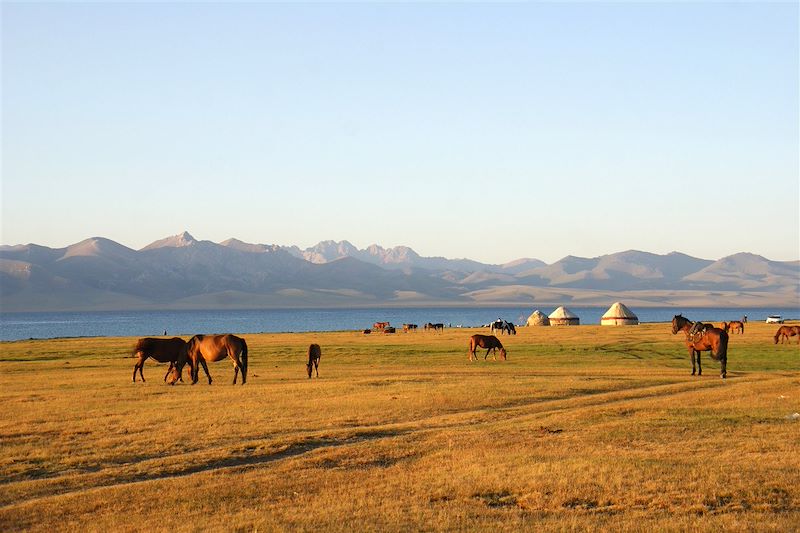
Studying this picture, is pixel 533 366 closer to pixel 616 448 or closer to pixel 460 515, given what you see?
pixel 616 448

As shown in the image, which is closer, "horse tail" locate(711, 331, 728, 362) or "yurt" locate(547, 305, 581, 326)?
"horse tail" locate(711, 331, 728, 362)

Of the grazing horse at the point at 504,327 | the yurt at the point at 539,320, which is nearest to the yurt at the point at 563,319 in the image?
the yurt at the point at 539,320

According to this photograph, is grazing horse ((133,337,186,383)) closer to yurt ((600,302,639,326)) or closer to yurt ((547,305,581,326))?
yurt ((600,302,639,326))

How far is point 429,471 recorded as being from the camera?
59.5 feet

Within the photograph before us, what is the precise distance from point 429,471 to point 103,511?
6.09 metres

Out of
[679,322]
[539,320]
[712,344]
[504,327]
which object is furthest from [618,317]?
[712,344]

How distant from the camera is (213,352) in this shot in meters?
37.2

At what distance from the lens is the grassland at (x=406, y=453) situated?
1474 centimetres

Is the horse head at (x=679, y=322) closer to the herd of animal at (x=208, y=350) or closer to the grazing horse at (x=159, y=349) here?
the herd of animal at (x=208, y=350)

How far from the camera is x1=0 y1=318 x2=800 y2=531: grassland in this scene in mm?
14742

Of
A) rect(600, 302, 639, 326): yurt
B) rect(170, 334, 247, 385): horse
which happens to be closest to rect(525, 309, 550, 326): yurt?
rect(600, 302, 639, 326): yurt

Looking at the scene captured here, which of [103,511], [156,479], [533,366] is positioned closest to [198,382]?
[533,366]

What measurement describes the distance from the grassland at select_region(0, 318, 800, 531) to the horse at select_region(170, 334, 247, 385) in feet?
2.88

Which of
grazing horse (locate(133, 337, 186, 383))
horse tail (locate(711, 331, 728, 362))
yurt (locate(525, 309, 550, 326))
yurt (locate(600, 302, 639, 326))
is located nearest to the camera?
horse tail (locate(711, 331, 728, 362))
